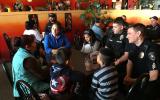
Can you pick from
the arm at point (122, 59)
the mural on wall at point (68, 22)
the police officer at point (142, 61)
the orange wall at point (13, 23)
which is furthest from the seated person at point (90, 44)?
the mural on wall at point (68, 22)

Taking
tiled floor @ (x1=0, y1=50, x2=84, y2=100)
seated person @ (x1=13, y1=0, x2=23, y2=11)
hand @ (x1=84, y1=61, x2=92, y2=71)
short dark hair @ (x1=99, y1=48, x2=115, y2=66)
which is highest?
seated person @ (x1=13, y1=0, x2=23, y2=11)

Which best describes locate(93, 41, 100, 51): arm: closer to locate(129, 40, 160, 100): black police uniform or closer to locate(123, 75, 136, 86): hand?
locate(129, 40, 160, 100): black police uniform

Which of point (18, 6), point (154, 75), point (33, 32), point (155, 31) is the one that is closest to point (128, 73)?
point (154, 75)

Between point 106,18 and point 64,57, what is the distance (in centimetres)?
560

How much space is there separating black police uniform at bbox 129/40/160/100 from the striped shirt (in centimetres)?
44

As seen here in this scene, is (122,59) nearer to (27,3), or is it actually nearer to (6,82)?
(6,82)

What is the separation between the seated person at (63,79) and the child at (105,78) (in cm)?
18

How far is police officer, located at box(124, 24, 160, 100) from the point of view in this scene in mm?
2645

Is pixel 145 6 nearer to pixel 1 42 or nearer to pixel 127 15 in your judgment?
pixel 127 15

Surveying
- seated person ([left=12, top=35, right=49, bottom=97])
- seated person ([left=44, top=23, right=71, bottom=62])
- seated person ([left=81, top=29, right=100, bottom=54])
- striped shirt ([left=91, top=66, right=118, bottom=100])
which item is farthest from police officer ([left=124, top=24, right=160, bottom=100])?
seated person ([left=44, top=23, right=71, bottom=62])

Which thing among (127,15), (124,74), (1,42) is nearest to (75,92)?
(124,74)

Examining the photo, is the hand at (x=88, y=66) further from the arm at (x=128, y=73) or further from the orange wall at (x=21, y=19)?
the orange wall at (x=21, y=19)

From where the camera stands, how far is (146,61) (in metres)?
2.78

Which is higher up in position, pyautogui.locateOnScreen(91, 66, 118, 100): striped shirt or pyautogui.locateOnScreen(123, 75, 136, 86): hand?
pyautogui.locateOnScreen(91, 66, 118, 100): striped shirt
